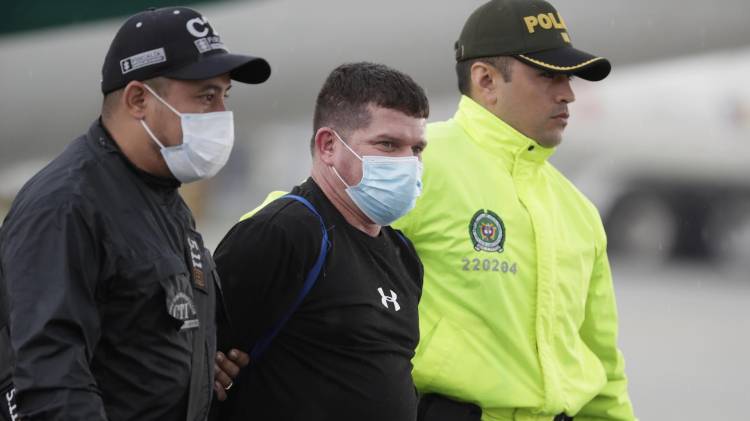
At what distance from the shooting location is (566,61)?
12.3 feet

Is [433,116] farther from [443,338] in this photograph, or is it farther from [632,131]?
[443,338]

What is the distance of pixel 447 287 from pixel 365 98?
599 mm

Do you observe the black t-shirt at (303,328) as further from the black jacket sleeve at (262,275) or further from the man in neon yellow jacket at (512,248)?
the man in neon yellow jacket at (512,248)

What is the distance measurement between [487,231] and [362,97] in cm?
59

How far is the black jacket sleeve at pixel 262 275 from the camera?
2938 mm

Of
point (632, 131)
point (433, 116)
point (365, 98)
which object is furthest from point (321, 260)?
point (632, 131)

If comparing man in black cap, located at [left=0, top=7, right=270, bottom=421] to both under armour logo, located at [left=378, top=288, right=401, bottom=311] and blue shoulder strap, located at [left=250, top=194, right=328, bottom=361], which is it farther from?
under armour logo, located at [left=378, top=288, right=401, bottom=311]

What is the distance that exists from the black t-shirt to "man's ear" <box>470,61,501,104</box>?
0.96 metres

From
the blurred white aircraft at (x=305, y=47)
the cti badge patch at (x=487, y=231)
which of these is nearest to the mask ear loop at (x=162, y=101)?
the cti badge patch at (x=487, y=231)

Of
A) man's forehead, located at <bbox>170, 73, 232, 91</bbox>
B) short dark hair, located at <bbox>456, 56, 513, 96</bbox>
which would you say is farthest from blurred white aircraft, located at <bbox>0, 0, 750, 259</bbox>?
man's forehead, located at <bbox>170, 73, 232, 91</bbox>

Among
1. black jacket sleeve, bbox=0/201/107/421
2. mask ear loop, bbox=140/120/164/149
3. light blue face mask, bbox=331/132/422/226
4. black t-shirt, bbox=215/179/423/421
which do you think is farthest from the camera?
light blue face mask, bbox=331/132/422/226

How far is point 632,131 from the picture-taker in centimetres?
1273

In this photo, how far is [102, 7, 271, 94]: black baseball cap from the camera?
260 centimetres

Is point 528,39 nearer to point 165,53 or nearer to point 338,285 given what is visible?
point 338,285
